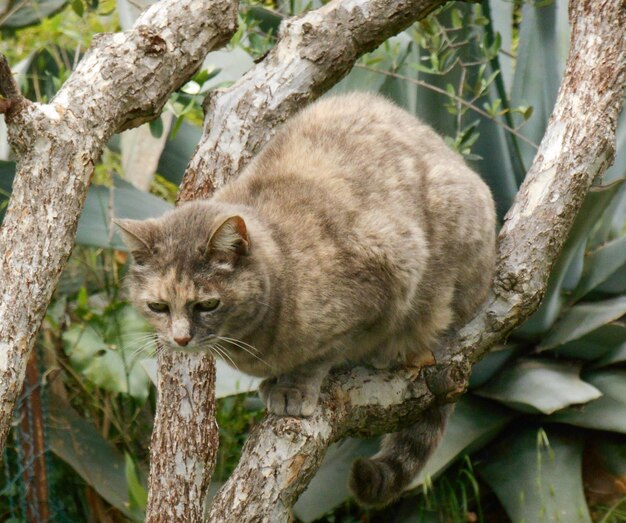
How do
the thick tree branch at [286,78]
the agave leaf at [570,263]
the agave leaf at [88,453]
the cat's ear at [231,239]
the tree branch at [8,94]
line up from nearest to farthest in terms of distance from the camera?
the tree branch at [8,94] → the cat's ear at [231,239] → the thick tree branch at [286,78] → the agave leaf at [570,263] → the agave leaf at [88,453]

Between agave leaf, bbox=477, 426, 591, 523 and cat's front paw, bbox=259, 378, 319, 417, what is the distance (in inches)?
40.0

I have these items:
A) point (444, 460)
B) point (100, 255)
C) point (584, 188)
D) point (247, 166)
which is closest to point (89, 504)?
point (100, 255)

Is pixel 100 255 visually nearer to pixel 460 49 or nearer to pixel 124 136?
pixel 124 136

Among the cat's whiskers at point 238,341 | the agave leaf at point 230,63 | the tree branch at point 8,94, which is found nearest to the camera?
the tree branch at point 8,94

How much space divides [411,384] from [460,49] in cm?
157

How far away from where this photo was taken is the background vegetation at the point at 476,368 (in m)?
3.37

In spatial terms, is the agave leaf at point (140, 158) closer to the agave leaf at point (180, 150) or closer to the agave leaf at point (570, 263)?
the agave leaf at point (180, 150)

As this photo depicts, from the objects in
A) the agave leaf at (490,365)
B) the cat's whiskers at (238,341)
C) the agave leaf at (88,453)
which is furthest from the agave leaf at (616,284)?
the agave leaf at (88,453)

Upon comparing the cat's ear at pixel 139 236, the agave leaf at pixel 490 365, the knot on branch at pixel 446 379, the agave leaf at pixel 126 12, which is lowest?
the agave leaf at pixel 490 365

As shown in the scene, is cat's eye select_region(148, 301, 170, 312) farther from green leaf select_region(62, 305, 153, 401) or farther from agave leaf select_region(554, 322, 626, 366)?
agave leaf select_region(554, 322, 626, 366)

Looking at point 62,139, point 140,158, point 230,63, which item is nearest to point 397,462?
point 62,139

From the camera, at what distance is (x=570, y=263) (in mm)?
3488

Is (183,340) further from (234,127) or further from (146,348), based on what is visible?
(146,348)

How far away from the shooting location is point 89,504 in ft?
12.5
